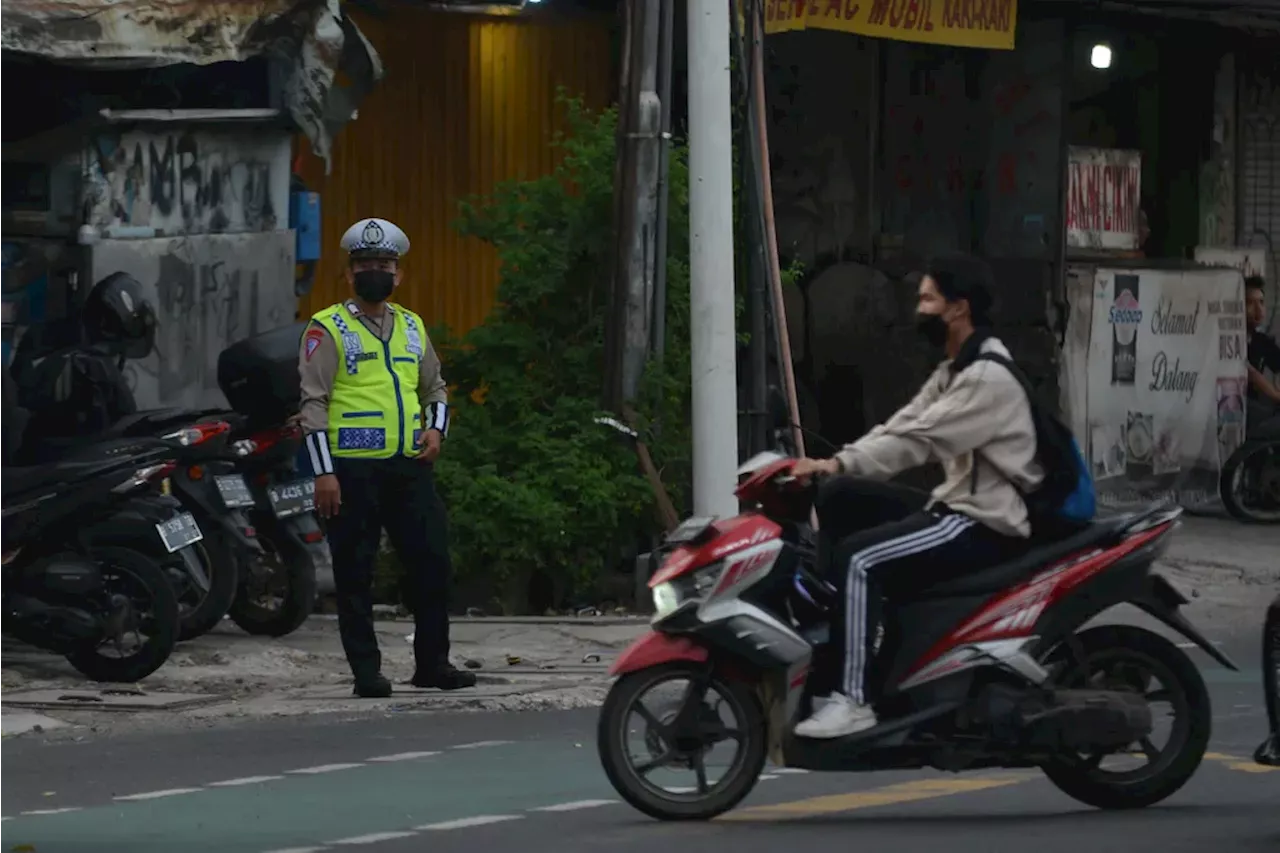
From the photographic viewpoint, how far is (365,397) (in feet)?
34.7

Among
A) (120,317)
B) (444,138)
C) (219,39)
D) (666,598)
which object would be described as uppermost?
(219,39)

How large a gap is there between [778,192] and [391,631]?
649 cm

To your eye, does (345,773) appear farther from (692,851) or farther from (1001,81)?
(1001,81)

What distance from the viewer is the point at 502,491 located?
1308 cm

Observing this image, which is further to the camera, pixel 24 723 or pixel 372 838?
pixel 24 723

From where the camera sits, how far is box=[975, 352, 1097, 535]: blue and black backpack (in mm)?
7949

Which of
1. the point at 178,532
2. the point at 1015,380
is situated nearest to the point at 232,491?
the point at 178,532

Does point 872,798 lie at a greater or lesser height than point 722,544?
lesser

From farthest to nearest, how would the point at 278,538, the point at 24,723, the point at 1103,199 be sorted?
the point at 1103,199 < the point at 278,538 < the point at 24,723

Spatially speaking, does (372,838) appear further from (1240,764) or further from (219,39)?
(219,39)

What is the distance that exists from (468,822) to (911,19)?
9921 millimetres

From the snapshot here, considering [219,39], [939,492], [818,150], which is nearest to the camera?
[939,492]

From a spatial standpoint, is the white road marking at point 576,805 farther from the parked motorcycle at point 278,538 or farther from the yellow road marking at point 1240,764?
the parked motorcycle at point 278,538

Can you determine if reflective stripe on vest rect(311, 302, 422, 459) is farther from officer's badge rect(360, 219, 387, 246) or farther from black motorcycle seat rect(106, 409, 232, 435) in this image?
black motorcycle seat rect(106, 409, 232, 435)
